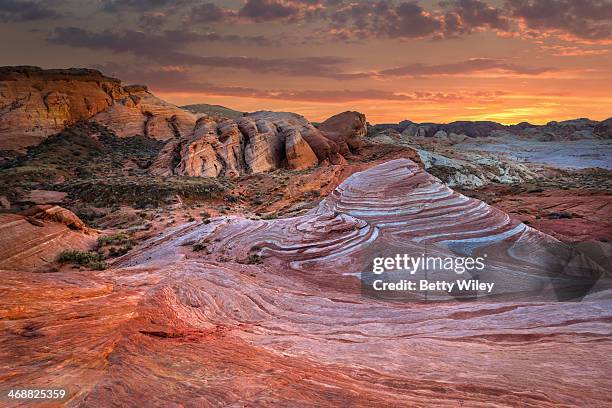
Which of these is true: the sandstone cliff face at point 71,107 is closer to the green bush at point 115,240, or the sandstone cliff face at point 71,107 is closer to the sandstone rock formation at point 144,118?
the sandstone rock formation at point 144,118

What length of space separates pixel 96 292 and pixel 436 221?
35.1 ft

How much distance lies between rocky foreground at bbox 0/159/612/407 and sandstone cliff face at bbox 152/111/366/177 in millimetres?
32760

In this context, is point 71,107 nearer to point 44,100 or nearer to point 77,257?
point 44,100

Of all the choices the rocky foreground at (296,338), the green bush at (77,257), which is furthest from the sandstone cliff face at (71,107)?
the rocky foreground at (296,338)

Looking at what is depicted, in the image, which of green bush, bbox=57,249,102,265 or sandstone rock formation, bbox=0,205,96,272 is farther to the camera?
green bush, bbox=57,249,102,265

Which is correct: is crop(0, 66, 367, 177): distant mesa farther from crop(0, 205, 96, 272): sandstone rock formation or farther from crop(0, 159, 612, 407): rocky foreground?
crop(0, 159, 612, 407): rocky foreground

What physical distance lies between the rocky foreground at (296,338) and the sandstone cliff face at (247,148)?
32.8m

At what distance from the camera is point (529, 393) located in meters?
5.18

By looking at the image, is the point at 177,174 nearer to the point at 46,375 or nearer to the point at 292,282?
the point at 292,282

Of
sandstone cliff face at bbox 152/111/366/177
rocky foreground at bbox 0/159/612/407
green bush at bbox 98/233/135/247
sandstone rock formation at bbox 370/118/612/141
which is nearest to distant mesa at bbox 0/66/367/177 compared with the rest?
sandstone cliff face at bbox 152/111/366/177

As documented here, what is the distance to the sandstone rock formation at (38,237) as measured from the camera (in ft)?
45.8

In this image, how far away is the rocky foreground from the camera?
17.0 feet

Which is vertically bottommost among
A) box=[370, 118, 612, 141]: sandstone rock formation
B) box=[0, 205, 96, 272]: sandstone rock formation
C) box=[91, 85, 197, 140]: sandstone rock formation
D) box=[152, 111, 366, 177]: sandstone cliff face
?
box=[0, 205, 96, 272]: sandstone rock formation

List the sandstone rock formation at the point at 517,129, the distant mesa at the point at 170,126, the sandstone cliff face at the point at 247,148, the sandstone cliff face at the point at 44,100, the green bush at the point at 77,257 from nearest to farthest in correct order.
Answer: the green bush at the point at 77,257 → the sandstone cliff face at the point at 247,148 → the distant mesa at the point at 170,126 → the sandstone cliff face at the point at 44,100 → the sandstone rock formation at the point at 517,129
